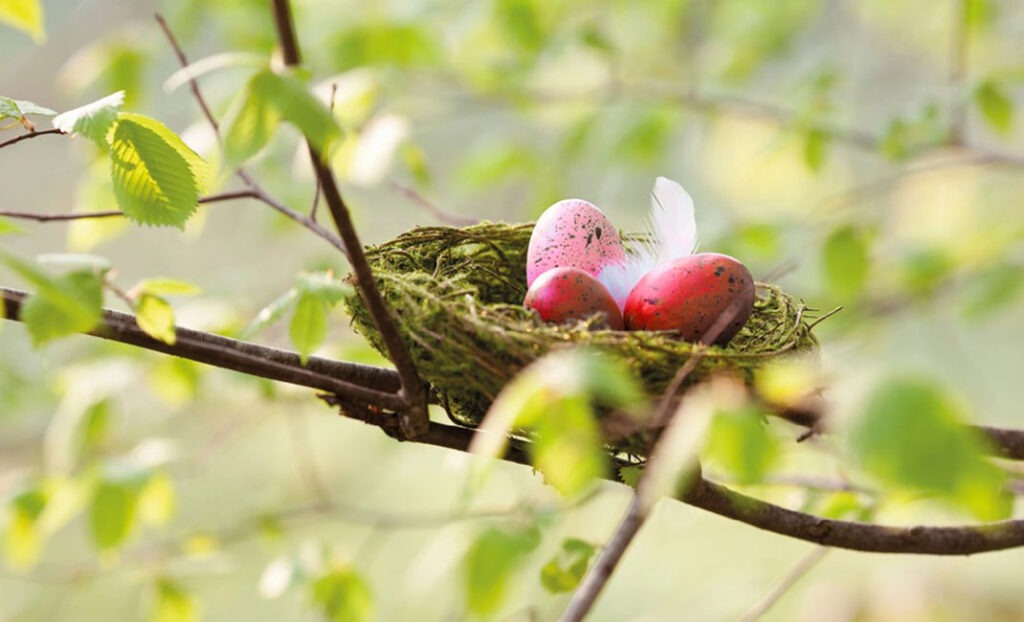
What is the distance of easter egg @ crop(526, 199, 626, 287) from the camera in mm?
1139

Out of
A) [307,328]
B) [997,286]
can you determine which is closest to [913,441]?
[307,328]

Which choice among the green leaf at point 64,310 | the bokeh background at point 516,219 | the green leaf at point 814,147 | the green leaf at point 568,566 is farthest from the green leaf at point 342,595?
the green leaf at point 814,147

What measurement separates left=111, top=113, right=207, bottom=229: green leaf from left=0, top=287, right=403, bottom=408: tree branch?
85mm

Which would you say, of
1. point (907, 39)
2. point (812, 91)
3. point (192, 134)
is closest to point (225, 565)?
point (192, 134)

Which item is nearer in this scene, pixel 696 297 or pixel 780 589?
pixel 696 297

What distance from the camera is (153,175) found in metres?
0.75

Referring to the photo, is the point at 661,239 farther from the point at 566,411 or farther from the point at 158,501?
the point at 158,501

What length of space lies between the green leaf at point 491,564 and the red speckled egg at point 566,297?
0.23m

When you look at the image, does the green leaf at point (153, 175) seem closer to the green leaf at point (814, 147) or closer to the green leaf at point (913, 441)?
the green leaf at point (913, 441)

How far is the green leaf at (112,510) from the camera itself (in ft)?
4.52

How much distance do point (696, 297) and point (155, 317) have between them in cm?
54

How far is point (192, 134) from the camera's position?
4.66 ft

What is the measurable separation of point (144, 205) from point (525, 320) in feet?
1.20

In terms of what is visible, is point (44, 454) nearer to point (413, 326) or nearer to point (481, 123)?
point (481, 123)
